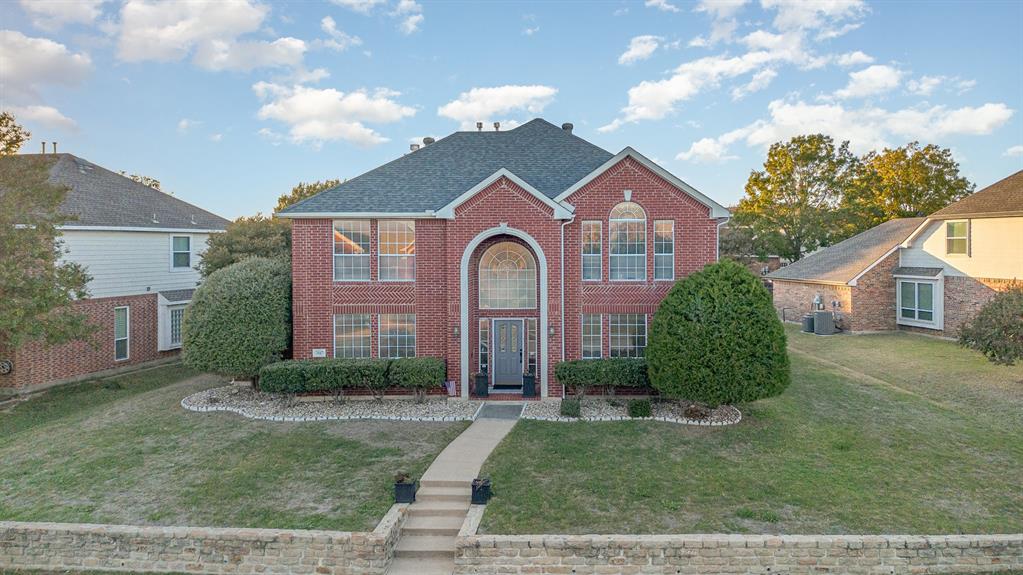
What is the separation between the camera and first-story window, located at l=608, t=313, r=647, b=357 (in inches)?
568

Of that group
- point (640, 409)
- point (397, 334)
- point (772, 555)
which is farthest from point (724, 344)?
point (397, 334)

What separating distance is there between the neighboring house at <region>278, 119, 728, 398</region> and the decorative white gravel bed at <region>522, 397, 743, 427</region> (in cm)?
98

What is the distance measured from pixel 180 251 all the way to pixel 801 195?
40.0 metres

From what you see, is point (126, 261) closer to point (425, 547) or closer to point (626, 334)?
point (425, 547)

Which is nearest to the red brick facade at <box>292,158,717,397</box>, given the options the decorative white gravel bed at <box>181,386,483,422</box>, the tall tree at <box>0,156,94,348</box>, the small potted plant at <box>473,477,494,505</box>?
the decorative white gravel bed at <box>181,386,483,422</box>

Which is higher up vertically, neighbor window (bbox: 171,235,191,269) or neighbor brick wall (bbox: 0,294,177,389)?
neighbor window (bbox: 171,235,191,269)

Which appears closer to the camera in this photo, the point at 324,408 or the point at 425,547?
the point at 425,547

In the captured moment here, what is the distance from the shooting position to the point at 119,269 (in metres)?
17.7

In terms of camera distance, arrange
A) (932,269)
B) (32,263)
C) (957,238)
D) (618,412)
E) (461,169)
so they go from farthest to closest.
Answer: (932,269) → (957,238) → (461,169) → (32,263) → (618,412)

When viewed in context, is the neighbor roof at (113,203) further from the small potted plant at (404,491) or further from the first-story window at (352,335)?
the small potted plant at (404,491)

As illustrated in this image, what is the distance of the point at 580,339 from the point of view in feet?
47.2

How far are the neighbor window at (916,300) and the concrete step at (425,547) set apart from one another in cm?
2622

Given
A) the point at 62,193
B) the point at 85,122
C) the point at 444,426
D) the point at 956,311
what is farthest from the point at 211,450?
the point at 956,311

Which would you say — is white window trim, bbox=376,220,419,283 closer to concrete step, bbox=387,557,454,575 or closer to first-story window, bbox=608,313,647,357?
first-story window, bbox=608,313,647,357
